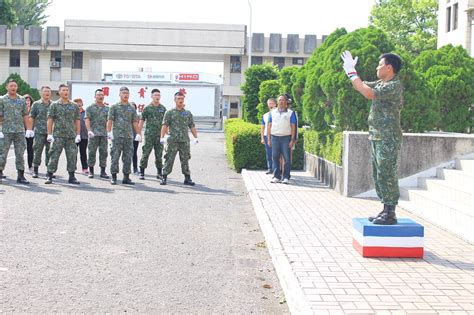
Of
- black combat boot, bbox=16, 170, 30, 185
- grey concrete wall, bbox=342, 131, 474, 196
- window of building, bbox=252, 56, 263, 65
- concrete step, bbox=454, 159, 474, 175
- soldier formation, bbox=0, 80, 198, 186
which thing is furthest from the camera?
window of building, bbox=252, 56, 263, 65

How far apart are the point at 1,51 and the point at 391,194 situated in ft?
184

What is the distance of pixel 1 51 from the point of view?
2253 inches

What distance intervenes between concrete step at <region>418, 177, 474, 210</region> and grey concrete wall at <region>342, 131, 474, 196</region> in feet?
1.27

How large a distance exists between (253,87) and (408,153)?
49.0 ft

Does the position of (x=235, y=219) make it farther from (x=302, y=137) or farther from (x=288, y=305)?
(x=302, y=137)

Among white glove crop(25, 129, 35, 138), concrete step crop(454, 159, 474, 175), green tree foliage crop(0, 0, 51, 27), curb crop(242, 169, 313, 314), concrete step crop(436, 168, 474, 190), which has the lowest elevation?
curb crop(242, 169, 313, 314)

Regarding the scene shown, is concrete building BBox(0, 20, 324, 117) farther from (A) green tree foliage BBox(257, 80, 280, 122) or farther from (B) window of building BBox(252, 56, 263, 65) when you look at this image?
(A) green tree foliage BBox(257, 80, 280, 122)

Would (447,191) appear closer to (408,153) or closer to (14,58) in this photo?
(408,153)

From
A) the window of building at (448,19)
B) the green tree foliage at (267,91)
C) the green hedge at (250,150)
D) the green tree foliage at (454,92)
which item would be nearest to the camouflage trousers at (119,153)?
the green hedge at (250,150)

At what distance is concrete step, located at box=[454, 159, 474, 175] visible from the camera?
988 cm

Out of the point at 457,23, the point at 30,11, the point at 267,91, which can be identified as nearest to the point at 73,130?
the point at 267,91

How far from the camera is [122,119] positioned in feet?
44.2

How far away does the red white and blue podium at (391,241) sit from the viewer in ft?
21.6

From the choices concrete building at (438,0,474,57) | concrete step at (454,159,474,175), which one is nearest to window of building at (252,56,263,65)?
concrete building at (438,0,474,57)
